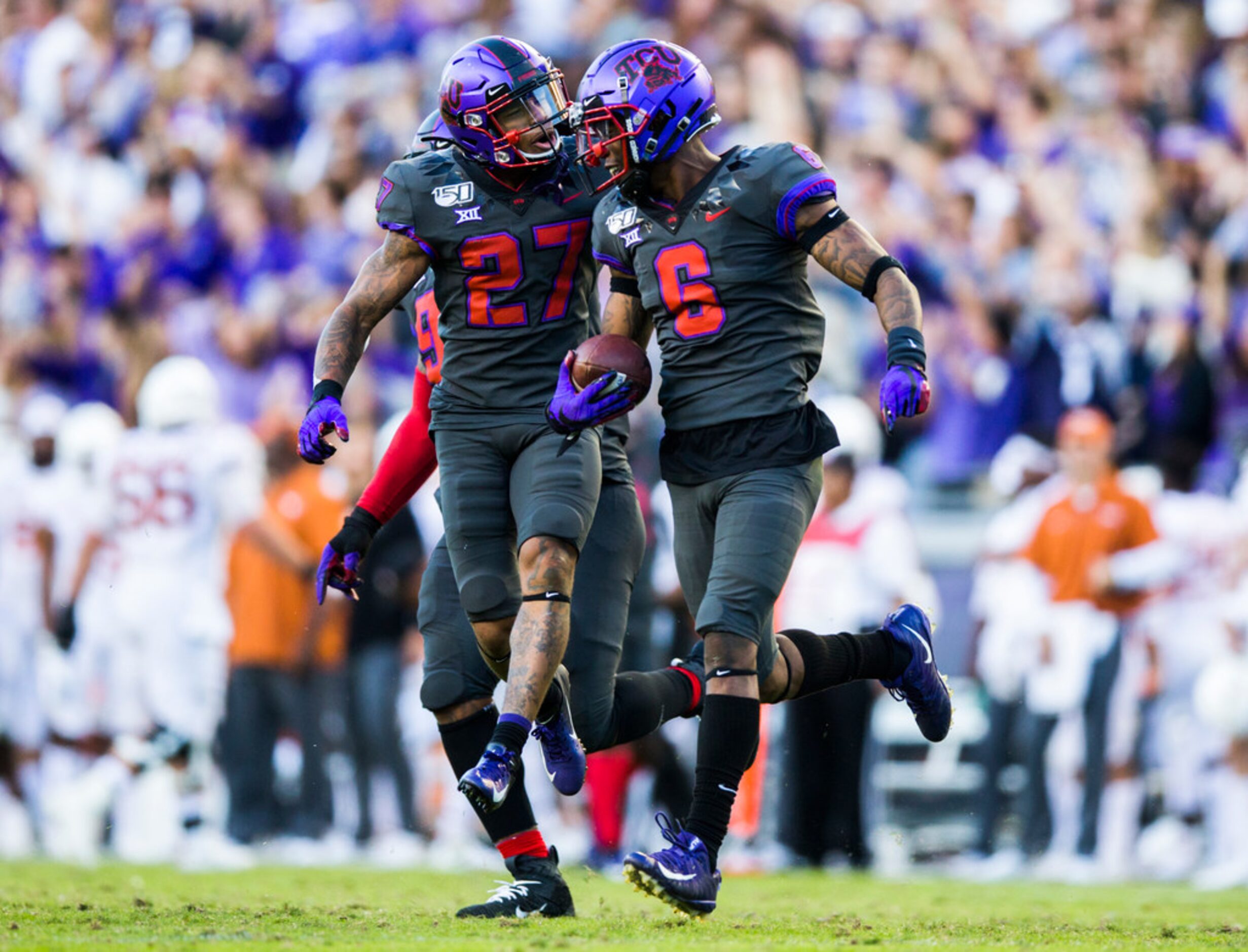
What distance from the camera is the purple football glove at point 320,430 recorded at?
18.1ft

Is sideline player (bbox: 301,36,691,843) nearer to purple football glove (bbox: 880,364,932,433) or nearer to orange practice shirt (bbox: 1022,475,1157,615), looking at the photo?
purple football glove (bbox: 880,364,932,433)

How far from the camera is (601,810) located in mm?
9461

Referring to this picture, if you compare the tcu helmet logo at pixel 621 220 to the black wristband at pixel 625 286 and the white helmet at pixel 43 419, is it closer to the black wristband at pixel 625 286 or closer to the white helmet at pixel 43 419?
the black wristband at pixel 625 286

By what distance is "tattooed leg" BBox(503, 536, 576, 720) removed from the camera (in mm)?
5340

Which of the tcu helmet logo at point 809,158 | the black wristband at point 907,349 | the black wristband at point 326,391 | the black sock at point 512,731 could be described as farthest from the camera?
the black wristband at point 326,391

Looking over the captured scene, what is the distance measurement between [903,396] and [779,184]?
2.71 ft

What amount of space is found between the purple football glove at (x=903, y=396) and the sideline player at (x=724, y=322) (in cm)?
12

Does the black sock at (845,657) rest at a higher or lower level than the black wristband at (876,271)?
lower

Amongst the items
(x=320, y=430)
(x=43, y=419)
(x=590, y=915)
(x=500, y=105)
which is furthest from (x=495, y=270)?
(x=43, y=419)

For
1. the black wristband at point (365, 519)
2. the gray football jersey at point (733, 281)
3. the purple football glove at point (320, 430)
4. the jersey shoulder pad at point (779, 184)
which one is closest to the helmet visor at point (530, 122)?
the gray football jersey at point (733, 281)

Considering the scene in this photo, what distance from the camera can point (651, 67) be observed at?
5.52 meters

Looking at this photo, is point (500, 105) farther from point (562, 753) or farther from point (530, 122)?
point (562, 753)

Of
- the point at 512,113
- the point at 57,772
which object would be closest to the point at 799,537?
the point at 512,113

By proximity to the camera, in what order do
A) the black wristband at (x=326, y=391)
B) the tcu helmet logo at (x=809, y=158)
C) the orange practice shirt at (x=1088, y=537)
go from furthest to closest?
1. the orange practice shirt at (x=1088, y=537)
2. the black wristband at (x=326, y=391)
3. the tcu helmet logo at (x=809, y=158)
